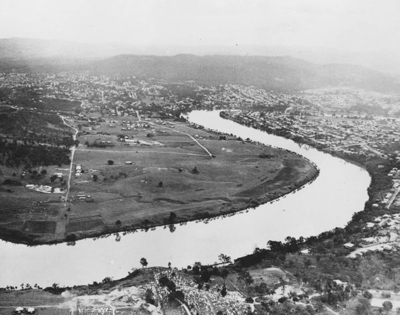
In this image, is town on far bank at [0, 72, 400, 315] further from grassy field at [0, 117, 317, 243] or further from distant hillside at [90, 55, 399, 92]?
distant hillside at [90, 55, 399, 92]

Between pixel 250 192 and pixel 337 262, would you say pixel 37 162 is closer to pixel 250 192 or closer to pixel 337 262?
pixel 250 192

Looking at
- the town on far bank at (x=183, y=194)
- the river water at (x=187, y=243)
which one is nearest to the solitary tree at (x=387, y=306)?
the town on far bank at (x=183, y=194)

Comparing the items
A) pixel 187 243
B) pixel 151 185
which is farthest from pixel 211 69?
pixel 187 243

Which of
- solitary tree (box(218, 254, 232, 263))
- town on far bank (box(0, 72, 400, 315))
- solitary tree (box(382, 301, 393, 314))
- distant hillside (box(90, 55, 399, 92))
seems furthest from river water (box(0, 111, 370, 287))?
distant hillside (box(90, 55, 399, 92))

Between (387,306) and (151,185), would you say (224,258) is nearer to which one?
(387,306)

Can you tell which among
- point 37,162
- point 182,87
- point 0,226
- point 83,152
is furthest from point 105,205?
point 182,87
